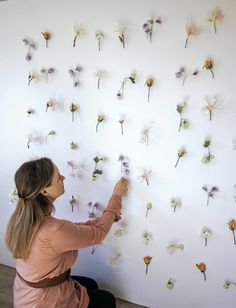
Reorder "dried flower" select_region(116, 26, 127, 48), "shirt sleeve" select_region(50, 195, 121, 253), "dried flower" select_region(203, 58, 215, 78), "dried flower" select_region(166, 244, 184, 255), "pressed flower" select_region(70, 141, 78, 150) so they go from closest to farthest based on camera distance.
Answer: "shirt sleeve" select_region(50, 195, 121, 253) → "dried flower" select_region(203, 58, 215, 78) → "dried flower" select_region(116, 26, 127, 48) → "dried flower" select_region(166, 244, 184, 255) → "pressed flower" select_region(70, 141, 78, 150)

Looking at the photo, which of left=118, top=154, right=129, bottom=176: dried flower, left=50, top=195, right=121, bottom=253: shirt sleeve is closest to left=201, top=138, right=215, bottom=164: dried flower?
left=118, top=154, right=129, bottom=176: dried flower

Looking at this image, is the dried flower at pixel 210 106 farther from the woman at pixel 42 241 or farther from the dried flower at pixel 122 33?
the woman at pixel 42 241

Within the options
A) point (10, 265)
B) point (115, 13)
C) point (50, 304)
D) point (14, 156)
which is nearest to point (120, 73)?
point (115, 13)

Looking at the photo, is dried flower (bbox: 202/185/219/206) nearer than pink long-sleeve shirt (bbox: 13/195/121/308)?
No

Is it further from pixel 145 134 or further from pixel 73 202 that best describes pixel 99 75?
pixel 73 202

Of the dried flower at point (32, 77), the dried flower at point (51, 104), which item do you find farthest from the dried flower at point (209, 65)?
the dried flower at point (32, 77)

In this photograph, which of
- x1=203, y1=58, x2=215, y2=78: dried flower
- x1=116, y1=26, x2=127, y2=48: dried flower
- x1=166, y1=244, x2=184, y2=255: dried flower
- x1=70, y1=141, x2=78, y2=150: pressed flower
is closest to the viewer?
x1=203, y1=58, x2=215, y2=78: dried flower

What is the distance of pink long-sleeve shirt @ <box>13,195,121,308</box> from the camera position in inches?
48.2

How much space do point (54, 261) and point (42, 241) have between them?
0.12 meters

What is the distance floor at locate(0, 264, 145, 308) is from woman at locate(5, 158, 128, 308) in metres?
0.46

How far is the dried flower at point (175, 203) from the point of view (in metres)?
1.51

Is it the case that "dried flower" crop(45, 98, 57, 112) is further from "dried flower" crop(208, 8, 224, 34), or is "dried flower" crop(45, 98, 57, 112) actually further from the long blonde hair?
"dried flower" crop(208, 8, 224, 34)

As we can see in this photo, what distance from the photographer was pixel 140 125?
1.51m

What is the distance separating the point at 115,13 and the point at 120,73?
0.28 m
